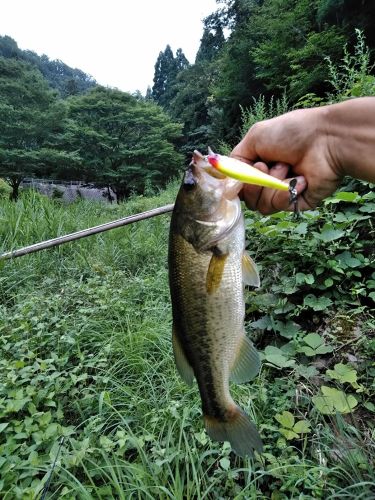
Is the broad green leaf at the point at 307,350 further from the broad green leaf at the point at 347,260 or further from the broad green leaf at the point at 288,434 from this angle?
the broad green leaf at the point at 347,260

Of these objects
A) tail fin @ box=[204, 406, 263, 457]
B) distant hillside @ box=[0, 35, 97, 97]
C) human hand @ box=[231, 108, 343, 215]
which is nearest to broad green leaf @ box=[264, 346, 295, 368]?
tail fin @ box=[204, 406, 263, 457]

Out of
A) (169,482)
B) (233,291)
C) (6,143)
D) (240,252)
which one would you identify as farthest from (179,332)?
(6,143)

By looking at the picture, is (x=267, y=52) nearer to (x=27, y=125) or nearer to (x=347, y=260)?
(x=27, y=125)

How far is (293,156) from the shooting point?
1355mm

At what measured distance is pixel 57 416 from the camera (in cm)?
205

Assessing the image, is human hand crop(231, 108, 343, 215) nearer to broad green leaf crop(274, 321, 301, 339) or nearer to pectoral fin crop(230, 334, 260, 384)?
pectoral fin crop(230, 334, 260, 384)

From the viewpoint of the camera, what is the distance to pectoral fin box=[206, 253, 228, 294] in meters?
1.11

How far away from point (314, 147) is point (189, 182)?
541 mm

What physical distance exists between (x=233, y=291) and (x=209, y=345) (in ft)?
0.65

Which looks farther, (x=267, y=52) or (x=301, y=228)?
(x=267, y=52)

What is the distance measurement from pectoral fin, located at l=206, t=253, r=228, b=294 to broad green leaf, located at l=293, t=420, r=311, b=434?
126 cm

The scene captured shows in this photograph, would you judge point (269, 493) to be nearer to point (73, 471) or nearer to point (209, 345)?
point (73, 471)

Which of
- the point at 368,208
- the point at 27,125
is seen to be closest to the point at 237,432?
the point at 368,208

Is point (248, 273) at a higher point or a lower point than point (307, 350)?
higher
